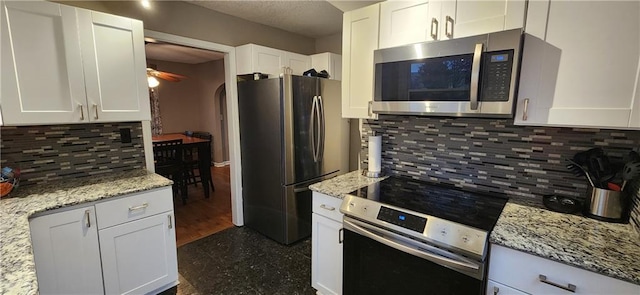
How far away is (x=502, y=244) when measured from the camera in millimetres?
1160

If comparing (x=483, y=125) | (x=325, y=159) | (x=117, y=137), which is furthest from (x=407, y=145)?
(x=117, y=137)

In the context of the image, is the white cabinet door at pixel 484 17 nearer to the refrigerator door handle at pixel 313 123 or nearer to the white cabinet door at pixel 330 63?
the refrigerator door handle at pixel 313 123

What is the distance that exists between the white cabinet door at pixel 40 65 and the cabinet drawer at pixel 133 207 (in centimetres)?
58

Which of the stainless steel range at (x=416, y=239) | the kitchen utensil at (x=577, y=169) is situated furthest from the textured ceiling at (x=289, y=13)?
the kitchen utensil at (x=577, y=169)

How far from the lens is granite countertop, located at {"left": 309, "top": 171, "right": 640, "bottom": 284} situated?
99 centimetres

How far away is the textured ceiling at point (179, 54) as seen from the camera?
15.2ft

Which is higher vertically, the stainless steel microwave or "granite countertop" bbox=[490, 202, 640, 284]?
the stainless steel microwave

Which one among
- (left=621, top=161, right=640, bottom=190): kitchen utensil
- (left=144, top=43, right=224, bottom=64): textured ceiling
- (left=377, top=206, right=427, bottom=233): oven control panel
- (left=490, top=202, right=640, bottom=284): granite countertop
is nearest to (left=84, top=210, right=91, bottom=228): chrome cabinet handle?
(left=377, top=206, right=427, bottom=233): oven control panel

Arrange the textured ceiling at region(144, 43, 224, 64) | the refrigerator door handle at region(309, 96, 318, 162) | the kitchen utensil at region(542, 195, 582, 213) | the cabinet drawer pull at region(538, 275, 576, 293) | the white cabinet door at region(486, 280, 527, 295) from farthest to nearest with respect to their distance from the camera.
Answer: the textured ceiling at region(144, 43, 224, 64)
the refrigerator door handle at region(309, 96, 318, 162)
the kitchen utensil at region(542, 195, 582, 213)
the white cabinet door at region(486, 280, 527, 295)
the cabinet drawer pull at region(538, 275, 576, 293)

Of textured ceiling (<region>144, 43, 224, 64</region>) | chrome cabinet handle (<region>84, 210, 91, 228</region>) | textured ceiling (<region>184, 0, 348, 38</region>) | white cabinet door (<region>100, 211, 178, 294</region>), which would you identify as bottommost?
white cabinet door (<region>100, 211, 178, 294</region>)

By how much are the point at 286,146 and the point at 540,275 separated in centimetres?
199

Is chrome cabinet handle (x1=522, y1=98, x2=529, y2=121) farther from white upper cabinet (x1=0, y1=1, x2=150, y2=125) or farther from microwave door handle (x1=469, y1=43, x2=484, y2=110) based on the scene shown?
white upper cabinet (x1=0, y1=1, x2=150, y2=125)

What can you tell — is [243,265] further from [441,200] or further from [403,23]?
[403,23]

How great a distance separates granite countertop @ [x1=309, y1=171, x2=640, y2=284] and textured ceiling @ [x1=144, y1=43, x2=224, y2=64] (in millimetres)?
4418
